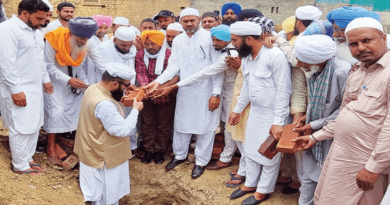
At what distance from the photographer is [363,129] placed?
84.7 inches

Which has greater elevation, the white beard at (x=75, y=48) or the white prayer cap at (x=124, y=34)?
the white prayer cap at (x=124, y=34)

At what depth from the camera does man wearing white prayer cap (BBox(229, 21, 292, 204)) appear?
10.2 feet

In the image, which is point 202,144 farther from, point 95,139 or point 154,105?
point 95,139

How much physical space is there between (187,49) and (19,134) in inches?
90.0

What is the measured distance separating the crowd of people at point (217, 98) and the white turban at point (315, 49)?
0.01 metres

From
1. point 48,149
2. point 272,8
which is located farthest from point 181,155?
point 272,8

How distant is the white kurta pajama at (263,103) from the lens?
3102 mm

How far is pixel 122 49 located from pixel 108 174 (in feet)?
6.04

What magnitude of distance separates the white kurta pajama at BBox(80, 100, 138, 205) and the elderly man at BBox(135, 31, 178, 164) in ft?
4.15

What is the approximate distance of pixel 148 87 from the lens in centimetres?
408

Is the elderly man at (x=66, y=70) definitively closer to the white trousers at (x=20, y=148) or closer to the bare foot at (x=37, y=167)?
the bare foot at (x=37, y=167)

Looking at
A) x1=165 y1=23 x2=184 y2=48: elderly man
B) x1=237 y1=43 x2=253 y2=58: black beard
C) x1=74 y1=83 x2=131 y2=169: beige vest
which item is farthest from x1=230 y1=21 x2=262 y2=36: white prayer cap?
x1=165 y1=23 x2=184 y2=48: elderly man

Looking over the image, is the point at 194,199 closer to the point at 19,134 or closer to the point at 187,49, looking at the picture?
the point at 187,49

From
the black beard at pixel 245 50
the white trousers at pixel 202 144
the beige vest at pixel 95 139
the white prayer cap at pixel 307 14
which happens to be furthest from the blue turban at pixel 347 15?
the beige vest at pixel 95 139
